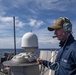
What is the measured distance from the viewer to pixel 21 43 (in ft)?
30.8

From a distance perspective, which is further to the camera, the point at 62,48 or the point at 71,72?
the point at 62,48

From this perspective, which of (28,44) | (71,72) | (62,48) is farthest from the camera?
(28,44)

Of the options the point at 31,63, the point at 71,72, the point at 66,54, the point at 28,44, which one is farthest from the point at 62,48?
the point at 28,44

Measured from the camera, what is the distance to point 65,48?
4.37 metres

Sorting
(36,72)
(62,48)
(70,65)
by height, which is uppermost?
(62,48)

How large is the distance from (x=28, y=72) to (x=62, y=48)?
4254 millimetres

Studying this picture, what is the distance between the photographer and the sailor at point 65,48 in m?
4.18

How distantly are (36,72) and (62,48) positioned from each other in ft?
14.4

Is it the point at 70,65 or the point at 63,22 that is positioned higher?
the point at 63,22

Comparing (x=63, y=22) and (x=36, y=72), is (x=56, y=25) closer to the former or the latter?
(x=63, y=22)

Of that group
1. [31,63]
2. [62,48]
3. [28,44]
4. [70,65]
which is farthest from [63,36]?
[28,44]

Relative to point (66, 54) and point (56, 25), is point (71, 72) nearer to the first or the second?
point (66, 54)

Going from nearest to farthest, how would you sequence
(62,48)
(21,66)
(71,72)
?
(71,72) < (62,48) < (21,66)

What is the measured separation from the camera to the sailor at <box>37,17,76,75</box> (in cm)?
418
